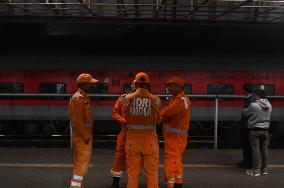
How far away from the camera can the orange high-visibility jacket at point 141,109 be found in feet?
18.4

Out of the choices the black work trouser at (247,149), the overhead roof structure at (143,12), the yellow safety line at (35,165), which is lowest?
the yellow safety line at (35,165)

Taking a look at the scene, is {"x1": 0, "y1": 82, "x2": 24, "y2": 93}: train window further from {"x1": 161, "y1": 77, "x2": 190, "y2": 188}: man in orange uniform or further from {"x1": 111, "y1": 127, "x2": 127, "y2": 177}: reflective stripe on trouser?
{"x1": 161, "y1": 77, "x2": 190, "y2": 188}: man in orange uniform

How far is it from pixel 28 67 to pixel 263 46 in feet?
25.8

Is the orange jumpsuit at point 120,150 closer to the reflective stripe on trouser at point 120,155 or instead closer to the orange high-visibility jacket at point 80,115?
the reflective stripe on trouser at point 120,155

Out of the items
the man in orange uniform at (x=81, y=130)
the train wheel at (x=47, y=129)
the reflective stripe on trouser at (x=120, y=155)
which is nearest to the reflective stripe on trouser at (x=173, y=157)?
the reflective stripe on trouser at (x=120, y=155)

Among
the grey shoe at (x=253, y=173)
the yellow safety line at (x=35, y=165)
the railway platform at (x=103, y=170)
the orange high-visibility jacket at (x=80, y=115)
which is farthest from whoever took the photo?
the yellow safety line at (x=35, y=165)

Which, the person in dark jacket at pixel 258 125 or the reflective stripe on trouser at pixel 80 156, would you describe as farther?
the person in dark jacket at pixel 258 125

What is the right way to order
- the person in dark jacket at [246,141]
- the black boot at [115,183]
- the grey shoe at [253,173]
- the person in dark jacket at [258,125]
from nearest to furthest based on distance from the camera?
the black boot at [115,183] → the person in dark jacket at [258,125] → the grey shoe at [253,173] → the person in dark jacket at [246,141]

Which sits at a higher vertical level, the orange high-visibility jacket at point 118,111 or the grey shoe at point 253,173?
the orange high-visibility jacket at point 118,111

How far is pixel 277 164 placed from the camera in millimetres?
8320

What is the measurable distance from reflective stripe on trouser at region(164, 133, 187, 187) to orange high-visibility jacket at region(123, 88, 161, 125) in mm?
687

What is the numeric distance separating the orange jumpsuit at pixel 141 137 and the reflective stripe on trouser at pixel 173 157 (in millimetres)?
521

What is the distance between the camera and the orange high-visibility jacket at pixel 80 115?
591 centimetres

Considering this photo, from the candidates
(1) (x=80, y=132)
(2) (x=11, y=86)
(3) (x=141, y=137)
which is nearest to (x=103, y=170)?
(1) (x=80, y=132)
